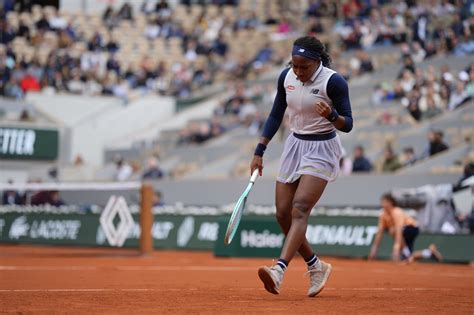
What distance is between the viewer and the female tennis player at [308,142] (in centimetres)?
1048

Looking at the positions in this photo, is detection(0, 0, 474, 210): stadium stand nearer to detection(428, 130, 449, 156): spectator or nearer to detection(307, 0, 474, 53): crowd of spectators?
detection(307, 0, 474, 53): crowd of spectators

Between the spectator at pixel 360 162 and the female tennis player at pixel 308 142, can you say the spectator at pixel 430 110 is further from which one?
the female tennis player at pixel 308 142

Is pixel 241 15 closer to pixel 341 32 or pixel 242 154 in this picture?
pixel 341 32

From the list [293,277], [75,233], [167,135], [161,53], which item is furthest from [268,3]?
[293,277]

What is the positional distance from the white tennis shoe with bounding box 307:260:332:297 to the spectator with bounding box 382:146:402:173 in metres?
14.8

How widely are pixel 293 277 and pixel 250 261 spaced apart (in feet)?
20.5

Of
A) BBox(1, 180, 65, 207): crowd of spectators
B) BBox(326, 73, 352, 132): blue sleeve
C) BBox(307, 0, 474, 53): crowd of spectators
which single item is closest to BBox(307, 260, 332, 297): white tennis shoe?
BBox(326, 73, 352, 132): blue sleeve

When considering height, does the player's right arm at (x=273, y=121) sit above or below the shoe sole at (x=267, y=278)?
above

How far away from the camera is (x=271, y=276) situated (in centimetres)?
1009

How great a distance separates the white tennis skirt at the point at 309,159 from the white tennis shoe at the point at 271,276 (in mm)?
966

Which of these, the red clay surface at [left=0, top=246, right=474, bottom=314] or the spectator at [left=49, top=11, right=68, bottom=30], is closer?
the red clay surface at [left=0, top=246, right=474, bottom=314]

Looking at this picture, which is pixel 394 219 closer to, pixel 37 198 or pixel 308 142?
pixel 308 142

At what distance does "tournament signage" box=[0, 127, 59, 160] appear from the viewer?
109 ft

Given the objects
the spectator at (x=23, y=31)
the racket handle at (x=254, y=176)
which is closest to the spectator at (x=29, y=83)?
the spectator at (x=23, y=31)
